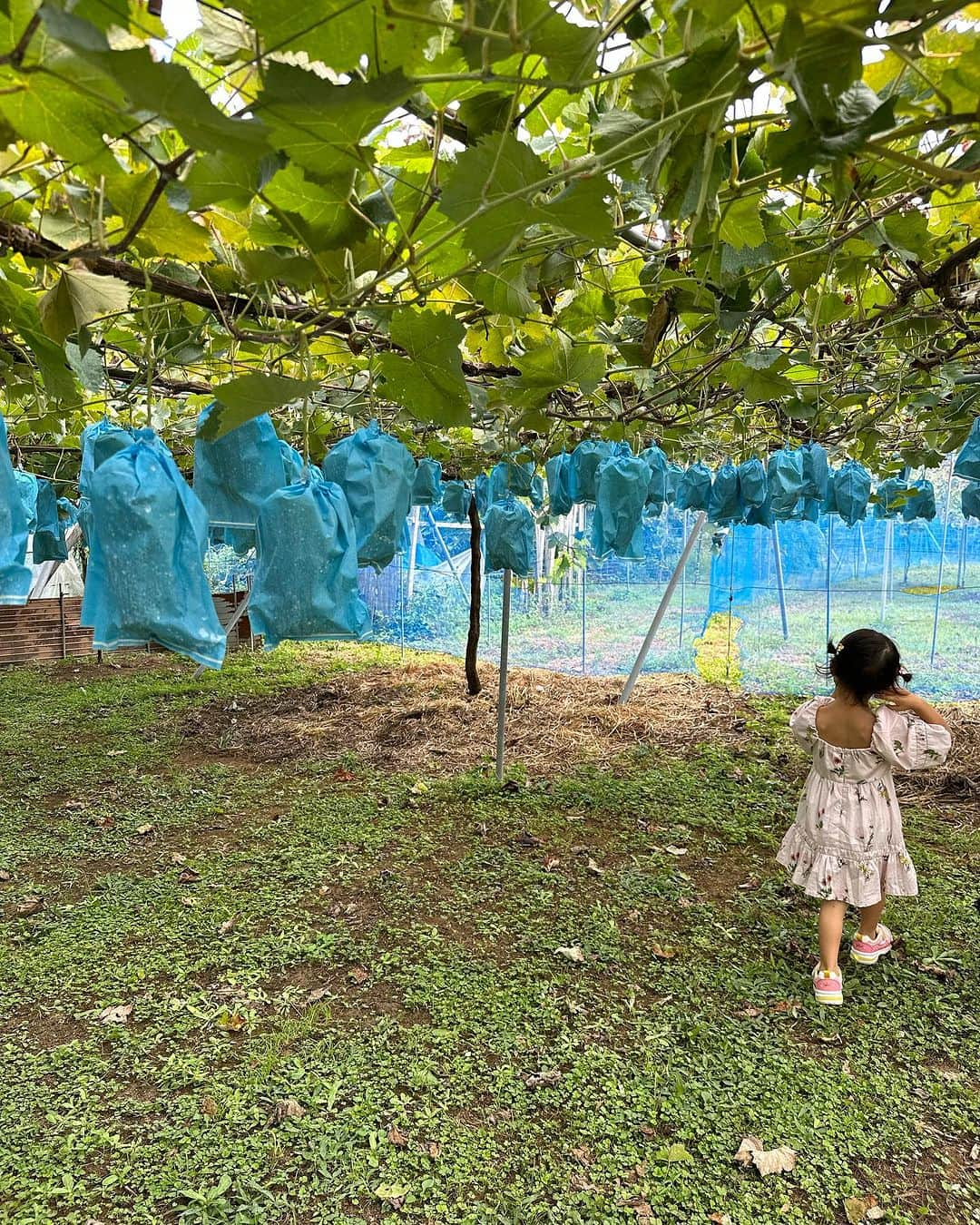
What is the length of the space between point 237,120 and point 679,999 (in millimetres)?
2943

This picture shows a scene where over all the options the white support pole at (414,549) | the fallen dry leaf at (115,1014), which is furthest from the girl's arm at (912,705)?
the white support pole at (414,549)

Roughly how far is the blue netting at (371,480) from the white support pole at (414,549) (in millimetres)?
7616

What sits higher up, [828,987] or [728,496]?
[728,496]

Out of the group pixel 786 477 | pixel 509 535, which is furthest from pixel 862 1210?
pixel 509 535

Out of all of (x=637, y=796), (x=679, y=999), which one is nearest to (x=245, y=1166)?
(x=679, y=999)

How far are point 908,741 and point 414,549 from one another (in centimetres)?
809

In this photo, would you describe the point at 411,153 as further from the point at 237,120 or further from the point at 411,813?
the point at 411,813

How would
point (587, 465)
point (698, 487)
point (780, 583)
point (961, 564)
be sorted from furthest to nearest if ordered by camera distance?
point (780, 583)
point (961, 564)
point (698, 487)
point (587, 465)

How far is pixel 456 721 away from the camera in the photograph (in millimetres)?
6711

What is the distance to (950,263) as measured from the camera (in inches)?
69.9

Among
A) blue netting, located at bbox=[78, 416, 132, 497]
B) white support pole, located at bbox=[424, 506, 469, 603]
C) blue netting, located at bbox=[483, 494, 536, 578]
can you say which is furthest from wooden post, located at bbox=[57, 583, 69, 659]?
blue netting, located at bbox=[78, 416, 132, 497]

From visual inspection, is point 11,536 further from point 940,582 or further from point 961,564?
point 961,564

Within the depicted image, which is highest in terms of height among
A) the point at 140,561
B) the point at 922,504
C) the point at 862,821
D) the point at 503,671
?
the point at 922,504

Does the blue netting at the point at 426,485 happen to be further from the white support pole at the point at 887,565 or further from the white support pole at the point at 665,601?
the white support pole at the point at 887,565
